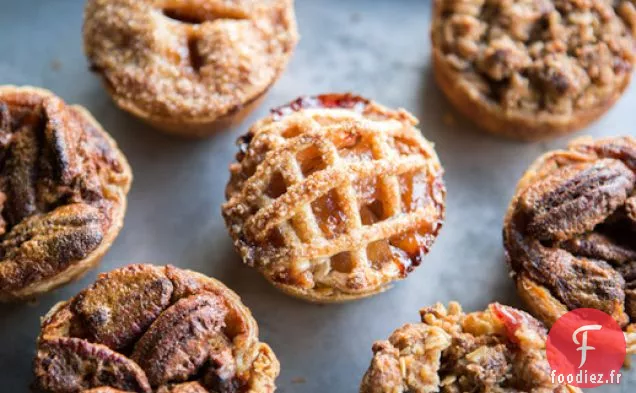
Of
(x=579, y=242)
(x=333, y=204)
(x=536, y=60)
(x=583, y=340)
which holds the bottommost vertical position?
(x=583, y=340)

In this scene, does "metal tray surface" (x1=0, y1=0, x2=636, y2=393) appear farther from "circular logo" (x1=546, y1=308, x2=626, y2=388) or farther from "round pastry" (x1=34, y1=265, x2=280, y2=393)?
"round pastry" (x1=34, y1=265, x2=280, y2=393)

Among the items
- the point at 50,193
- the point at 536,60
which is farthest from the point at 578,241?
the point at 50,193

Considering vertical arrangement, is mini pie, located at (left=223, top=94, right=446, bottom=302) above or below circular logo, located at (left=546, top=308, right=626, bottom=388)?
above

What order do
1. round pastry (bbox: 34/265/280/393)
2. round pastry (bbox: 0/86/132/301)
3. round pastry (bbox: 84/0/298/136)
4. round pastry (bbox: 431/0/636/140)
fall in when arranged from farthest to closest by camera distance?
round pastry (bbox: 431/0/636/140)
round pastry (bbox: 84/0/298/136)
round pastry (bbox: 0/86/132/301)
round pastry (bbox: 34/265/280/393)

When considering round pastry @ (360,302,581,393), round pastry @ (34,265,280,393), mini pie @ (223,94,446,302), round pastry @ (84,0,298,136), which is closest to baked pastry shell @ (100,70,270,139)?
round pastry @ (84,0,298,136)

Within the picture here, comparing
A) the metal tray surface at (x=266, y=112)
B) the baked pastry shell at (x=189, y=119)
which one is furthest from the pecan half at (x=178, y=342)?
the baked pastry shell at (x=189, y=119)

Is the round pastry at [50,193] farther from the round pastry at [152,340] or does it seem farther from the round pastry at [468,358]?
the round pastry at [468,358]

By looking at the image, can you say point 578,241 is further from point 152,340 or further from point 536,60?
point 152,340
